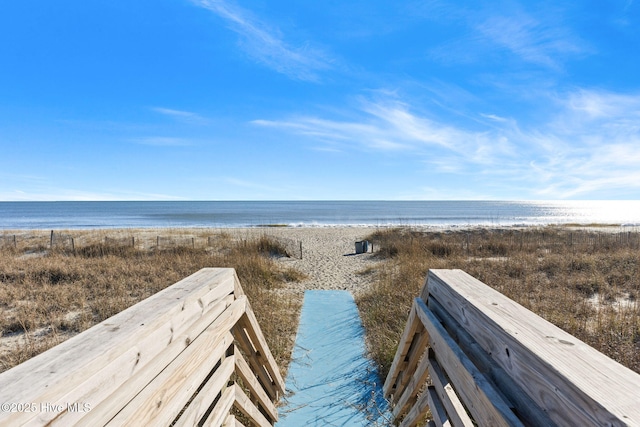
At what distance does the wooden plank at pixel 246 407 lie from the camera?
7.47ft

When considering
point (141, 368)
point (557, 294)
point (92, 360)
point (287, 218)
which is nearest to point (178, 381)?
point (141, 368)

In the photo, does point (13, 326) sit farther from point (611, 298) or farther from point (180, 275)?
point (611, 298)

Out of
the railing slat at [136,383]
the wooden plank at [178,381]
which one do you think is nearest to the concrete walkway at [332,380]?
the wooden plank at [178,381]

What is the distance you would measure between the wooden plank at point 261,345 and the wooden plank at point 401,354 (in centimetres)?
104

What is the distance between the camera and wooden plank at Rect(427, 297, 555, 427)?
101cm

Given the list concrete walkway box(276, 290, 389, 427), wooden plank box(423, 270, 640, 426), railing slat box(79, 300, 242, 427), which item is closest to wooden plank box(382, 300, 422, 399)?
concrete walkway box(276, 290, 389, 427)

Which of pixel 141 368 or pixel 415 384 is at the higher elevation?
pixel 141 368

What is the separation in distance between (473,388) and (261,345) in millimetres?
1905

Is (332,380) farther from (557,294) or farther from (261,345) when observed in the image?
(557,294)

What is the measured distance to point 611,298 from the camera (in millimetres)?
6738

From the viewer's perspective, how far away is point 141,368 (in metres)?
1.22

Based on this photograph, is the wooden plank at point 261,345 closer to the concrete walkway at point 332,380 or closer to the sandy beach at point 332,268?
the concrete walkway at point 332,380

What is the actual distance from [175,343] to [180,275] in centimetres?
750

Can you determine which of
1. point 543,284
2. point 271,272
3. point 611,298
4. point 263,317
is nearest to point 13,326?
point 263,317
